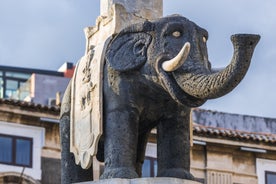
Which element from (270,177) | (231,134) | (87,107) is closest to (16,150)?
(231,134)

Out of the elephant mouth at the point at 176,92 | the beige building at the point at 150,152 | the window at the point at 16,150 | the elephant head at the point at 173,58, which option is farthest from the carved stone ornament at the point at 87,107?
the window at the point at 16,150

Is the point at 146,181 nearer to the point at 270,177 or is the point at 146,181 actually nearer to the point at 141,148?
the point at 141,148

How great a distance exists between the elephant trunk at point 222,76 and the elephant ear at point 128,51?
0.49 meters

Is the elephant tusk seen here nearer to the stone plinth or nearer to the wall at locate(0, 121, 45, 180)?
the stone plinth

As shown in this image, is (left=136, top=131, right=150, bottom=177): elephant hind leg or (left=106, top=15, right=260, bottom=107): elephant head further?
(left=136, top=131, right=150, bottom=177): elephant hind leg

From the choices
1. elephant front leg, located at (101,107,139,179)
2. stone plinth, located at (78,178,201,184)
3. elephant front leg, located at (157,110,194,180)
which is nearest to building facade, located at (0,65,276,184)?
elephant front leg, located at (157,110,194,180)

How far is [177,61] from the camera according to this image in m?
16.2

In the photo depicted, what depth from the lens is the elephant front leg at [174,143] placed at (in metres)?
16.8

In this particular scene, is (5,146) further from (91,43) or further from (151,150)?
(91,43)

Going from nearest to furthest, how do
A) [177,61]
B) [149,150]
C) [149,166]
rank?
1. [177,61]
2. [149,150]
3. [149,166]

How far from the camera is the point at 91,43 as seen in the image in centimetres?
1747

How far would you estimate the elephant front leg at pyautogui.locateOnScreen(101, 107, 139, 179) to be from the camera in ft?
54.4

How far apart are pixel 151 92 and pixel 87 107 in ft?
2.18

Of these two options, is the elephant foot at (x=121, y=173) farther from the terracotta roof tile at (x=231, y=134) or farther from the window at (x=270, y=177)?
the window at (x=270, y=177)
